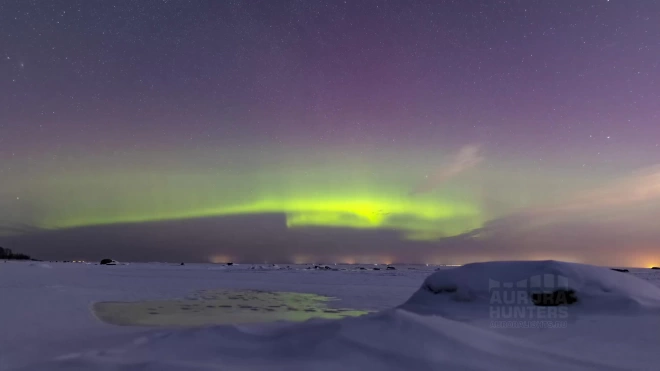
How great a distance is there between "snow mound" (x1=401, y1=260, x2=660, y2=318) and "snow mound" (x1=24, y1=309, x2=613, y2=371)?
10.2 ft

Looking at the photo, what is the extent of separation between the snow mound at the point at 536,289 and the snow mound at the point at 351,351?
3118 millimetres

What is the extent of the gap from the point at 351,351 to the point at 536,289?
18.8 ft

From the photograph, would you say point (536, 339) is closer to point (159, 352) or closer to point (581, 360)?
point (581, 360)

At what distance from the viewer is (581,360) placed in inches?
232

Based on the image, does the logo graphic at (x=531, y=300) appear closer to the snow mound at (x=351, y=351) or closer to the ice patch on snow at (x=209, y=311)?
the snow mound at (x=351, y=351)

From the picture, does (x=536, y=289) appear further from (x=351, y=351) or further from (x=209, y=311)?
(x=209, y=311)

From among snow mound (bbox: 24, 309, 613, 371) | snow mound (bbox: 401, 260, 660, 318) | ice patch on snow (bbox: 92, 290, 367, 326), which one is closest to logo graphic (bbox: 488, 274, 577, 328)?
snow mound (bbox: 401, 260, 660, 318)

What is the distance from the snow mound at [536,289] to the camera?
30.7 feet

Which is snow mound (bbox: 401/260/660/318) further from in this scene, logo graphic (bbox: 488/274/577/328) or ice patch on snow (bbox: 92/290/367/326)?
ice patch on snow (bbox: 92/290/367/326)

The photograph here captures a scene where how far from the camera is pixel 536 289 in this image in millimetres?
9719

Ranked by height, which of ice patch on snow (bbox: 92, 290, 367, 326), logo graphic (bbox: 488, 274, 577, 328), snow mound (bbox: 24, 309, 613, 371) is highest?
logo graphic (bbox: 488, 274, 577, 328)

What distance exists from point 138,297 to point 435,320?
45.0 feet

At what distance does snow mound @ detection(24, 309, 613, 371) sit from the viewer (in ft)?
17.7

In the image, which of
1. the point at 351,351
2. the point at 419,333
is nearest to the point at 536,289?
the point at 419,333
